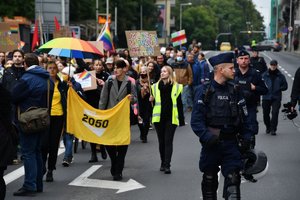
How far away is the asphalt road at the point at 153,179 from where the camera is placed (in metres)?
9.52

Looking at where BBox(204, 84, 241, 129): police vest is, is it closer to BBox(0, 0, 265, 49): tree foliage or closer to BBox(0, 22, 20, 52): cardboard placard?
BBox(0, 22, 20, 52): cardboard placard

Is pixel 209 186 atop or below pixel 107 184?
atop

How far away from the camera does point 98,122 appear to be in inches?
442

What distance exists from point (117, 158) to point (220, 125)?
139 inches

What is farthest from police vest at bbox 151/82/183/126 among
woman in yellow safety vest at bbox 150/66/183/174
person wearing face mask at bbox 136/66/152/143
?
person wearing face mask at bbox 136/66/152/143

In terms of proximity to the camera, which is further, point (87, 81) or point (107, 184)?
point (87, 81)

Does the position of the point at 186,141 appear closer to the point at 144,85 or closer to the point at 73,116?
the point at 144,85

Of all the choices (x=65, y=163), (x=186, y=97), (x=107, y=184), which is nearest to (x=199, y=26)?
(x=186, y=97)

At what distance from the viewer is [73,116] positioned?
11398 millimetres

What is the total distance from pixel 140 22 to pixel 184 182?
7963cm

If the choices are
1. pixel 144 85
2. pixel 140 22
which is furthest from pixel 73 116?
pixel 140 22

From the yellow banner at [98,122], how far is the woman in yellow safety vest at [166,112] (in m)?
0.56

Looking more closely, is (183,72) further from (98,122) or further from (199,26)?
(199,26)

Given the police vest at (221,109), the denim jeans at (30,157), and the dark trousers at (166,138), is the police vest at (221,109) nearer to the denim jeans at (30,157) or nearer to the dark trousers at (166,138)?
the denim jeans at (30,157)
